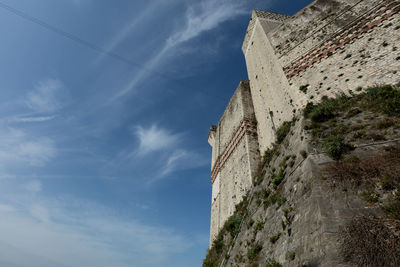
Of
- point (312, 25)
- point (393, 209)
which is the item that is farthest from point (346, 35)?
point (393, 209)

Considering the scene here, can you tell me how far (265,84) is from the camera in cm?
1215

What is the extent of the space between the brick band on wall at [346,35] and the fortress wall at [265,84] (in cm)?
77

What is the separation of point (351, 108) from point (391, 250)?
4.97 m

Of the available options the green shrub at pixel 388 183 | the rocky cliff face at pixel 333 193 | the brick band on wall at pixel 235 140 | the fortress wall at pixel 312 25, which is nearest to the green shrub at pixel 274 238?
the rocky cliff face at pixel 333 193

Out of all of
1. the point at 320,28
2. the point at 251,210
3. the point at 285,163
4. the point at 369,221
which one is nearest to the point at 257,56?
the point at 320,28

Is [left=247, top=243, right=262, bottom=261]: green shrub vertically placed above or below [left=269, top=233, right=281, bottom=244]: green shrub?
below

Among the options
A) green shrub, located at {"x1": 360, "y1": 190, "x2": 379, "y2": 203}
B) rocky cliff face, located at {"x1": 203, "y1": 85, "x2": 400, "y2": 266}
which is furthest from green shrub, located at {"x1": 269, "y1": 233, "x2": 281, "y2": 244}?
green shrub, located at {"x1": 360, "y1": 190, "x2": 379, "y2": 203}

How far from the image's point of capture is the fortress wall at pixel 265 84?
33.7 feet

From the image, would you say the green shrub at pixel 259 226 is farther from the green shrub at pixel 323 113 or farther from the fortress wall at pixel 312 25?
the fortress wall at pixel 312 25

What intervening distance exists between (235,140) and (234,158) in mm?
1201

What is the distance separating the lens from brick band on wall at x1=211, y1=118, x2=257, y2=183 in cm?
1278

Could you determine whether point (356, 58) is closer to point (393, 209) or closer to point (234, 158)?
point (393, 209)

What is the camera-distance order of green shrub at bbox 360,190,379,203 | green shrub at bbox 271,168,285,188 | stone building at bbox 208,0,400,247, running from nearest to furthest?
green shrub at bbox 360,190,379,203 → green shrub at bbox 271,168,285,188 → stone building at bbox 208,0,400,247

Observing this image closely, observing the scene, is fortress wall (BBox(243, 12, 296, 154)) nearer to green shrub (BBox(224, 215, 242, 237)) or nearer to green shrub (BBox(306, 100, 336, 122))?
green shrub (BBox(306, 100, 336, 122))
